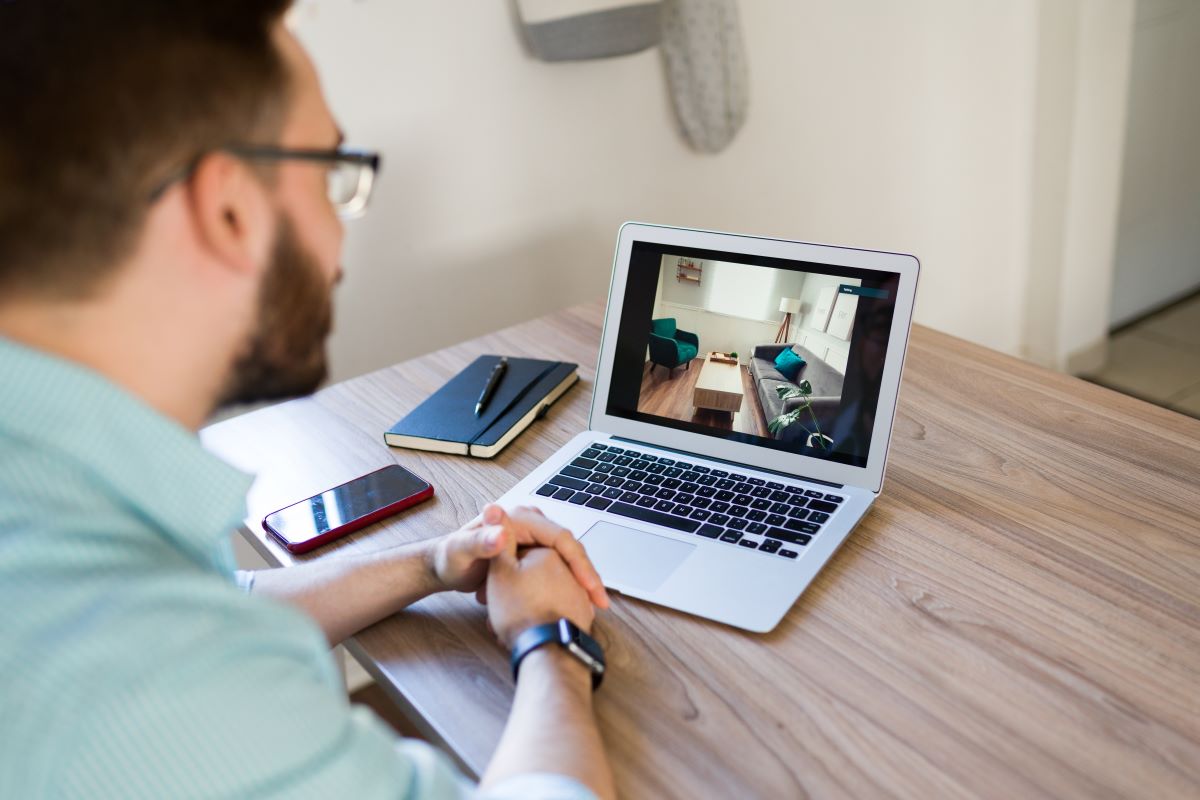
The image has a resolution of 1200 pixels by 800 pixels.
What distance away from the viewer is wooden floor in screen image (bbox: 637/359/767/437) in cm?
103

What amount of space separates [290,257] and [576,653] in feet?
1.22

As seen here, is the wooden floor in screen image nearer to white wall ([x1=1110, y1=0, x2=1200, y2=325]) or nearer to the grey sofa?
the grey sofa

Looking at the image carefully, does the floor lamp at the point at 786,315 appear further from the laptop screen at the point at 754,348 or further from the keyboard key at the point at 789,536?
the keyboard key at the point at 789,536

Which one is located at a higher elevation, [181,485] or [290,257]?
[290,257]

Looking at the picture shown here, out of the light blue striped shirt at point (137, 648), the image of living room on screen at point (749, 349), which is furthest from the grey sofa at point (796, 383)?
the light blue striped shirt at point (137, 648)

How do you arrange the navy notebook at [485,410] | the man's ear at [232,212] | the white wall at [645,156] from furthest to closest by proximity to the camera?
1. the white wall at [645,156]
2. the navy notebook at [485,410]
3. the man's ear at [232,212]

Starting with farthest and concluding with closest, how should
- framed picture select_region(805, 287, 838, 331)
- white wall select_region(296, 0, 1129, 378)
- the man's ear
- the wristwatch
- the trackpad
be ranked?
white wall select_region(296, 0, 1129, 378), framed picture select_region(805, 287, 838, 331), the trackpad, the wristwatch, the man's ear

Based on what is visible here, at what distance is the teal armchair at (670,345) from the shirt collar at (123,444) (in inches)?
20.8

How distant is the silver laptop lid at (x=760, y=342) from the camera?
3.22ft

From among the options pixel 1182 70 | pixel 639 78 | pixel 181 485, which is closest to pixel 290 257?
pixel 181 485

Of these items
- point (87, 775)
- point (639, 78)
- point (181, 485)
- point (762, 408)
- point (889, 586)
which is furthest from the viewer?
point (639, 78)

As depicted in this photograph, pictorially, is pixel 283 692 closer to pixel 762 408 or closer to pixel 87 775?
pixel 87 775

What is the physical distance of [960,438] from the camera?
109 cm

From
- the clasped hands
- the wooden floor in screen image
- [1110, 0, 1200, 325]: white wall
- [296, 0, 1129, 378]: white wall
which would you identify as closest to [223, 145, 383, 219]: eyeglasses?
the clasped hands
